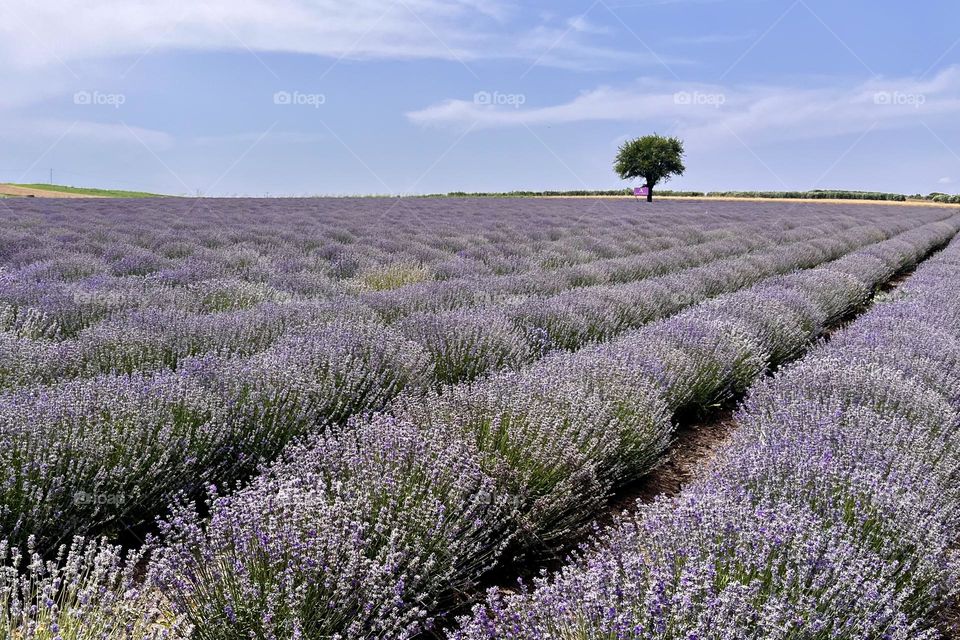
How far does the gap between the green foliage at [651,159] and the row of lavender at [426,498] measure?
3437cm

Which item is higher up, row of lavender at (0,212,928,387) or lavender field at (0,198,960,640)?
row of lavender at (0,212,928,387)

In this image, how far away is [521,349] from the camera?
4336mm

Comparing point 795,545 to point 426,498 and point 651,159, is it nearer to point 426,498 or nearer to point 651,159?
point 426,498

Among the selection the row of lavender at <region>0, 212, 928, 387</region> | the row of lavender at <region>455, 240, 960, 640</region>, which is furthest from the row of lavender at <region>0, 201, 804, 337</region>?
the row of lavender at <region>455, 240, 960, 640</region>

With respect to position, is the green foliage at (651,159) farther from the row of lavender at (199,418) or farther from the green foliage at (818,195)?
the row of lavender at (199,418)

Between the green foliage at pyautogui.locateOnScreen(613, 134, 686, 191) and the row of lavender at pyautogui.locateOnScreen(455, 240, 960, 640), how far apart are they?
35.5 m

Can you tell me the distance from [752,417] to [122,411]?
281 centimetres

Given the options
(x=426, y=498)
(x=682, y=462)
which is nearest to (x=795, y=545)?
(x=426, y=498)

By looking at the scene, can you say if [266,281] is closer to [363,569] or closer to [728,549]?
[363,569]

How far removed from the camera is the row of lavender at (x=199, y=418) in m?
2.21

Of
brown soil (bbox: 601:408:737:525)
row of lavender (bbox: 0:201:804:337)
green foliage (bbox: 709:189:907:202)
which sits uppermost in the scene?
green foliage (bbox: 709:189:907:202)

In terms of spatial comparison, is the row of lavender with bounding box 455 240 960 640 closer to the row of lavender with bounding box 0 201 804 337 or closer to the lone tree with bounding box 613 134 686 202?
the row of lavender with bounding box 0 201 804 337

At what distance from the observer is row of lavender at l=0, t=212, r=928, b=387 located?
11.1ft

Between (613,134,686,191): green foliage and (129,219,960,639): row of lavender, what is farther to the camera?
(613,134,686,191): green foliage
